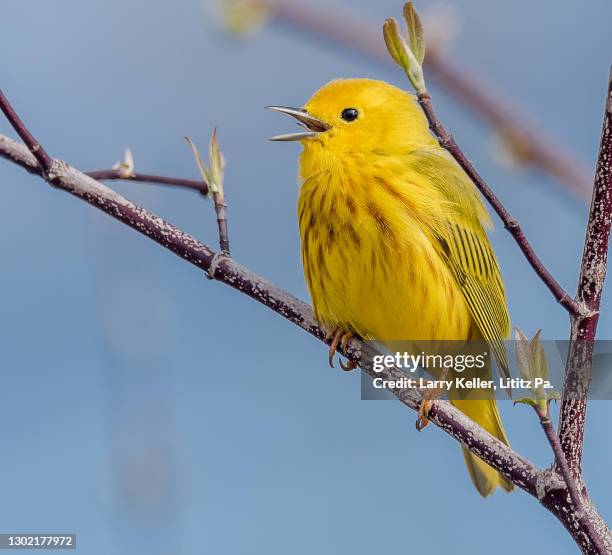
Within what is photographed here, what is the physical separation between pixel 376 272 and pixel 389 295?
10 centimetres

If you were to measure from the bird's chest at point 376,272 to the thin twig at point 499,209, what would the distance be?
47.7 inches

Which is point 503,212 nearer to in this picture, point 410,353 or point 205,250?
point 205,250

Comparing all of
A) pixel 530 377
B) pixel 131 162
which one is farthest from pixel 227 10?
pixel 530 377

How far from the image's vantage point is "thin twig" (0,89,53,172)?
178 centimetres

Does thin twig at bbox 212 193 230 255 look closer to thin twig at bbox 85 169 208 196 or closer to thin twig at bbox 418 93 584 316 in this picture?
thin twig at bbox 85 169 208 196

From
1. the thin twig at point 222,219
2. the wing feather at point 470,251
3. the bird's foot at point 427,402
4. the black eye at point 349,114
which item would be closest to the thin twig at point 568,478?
the bird's foot at point 427,402

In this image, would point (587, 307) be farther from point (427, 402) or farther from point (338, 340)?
point (338, 340)

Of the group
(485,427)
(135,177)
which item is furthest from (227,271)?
(485,427)

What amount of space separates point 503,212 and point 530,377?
34 cm


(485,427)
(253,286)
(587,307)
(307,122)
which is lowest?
(485,427)

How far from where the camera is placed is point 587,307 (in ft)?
5.87

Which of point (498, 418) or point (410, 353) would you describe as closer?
point (410, 353)

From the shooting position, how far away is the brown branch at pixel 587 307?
66.9 inches

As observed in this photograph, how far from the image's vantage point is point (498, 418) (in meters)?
3.44
